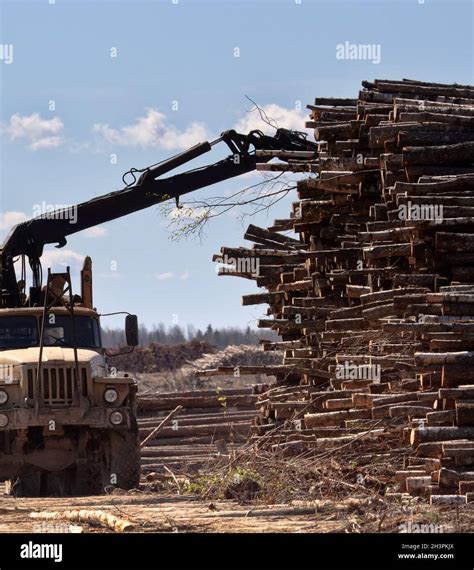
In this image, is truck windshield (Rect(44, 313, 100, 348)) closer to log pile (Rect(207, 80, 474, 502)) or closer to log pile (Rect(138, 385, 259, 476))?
log pile (Rect(207, 80, 474, 502))

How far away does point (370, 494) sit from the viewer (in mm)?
14141

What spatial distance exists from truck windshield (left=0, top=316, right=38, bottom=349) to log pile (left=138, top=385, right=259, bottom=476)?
4.35m

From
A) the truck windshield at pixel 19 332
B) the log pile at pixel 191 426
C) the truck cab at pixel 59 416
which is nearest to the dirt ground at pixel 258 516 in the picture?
the truck cab at pixel 59 416

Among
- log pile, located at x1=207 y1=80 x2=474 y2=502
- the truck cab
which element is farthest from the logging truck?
log pile, located at x1=207 y1=80 x2=474 y2=502

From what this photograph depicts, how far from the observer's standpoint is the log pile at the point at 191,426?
2270cm

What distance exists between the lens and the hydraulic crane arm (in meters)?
21.6

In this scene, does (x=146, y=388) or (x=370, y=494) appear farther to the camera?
(x=146, y=388)

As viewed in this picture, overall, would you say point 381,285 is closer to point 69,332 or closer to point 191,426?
point 69,332

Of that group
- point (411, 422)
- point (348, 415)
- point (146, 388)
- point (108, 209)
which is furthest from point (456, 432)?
point (146, 388)

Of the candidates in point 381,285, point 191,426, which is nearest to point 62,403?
point 381,285

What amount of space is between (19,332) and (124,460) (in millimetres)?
2338

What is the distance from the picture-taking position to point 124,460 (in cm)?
1752

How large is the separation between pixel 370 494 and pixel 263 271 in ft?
22.1
